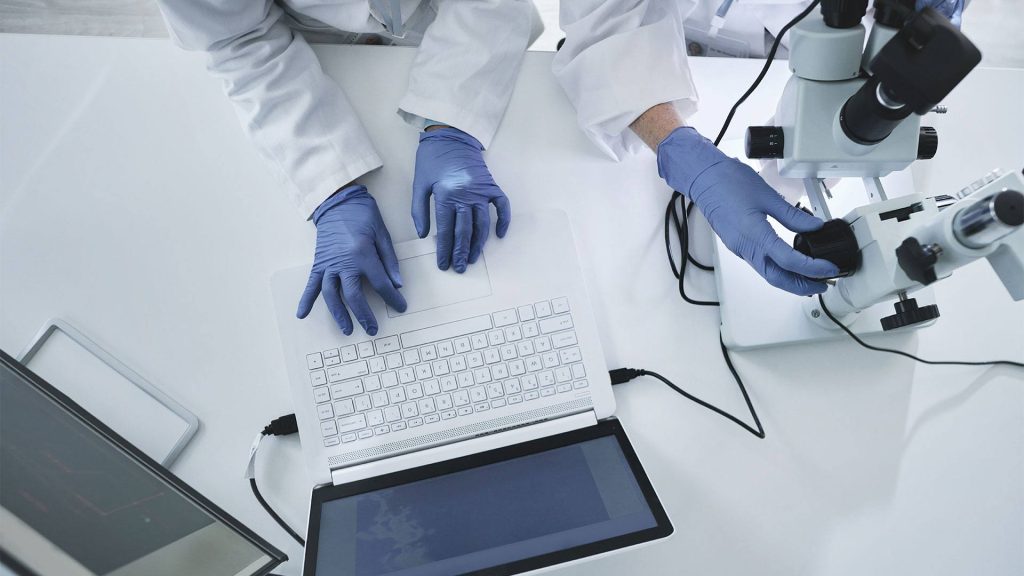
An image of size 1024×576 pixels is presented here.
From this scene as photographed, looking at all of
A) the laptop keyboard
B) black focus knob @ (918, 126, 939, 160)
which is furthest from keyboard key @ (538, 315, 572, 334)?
black focus knob @ (918, 126, 939, 160)

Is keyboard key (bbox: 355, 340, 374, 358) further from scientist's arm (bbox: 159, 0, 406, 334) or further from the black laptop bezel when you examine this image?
the black laptop bezel

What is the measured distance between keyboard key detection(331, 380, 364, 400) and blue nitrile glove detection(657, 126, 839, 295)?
521mm

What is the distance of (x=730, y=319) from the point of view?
0.84 m

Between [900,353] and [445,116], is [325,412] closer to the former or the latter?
A: [445,116]

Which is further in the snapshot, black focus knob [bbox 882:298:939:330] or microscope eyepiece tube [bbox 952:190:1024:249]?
black focus knob [bbox 882:298:939:330]

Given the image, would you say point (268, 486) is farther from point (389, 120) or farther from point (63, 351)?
point (389, 120)

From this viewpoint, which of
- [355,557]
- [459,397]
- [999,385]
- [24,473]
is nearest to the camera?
[24,473]

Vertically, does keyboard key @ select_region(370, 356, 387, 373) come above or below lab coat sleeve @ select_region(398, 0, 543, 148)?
below

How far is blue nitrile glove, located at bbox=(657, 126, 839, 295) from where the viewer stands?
74 cm

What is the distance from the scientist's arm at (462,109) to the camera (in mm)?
798

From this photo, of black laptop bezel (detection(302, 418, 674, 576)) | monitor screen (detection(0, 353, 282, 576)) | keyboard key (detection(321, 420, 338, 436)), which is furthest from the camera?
keyboard key (detection(321, 420, 338, 436))

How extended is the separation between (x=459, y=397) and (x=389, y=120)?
43 centimetres

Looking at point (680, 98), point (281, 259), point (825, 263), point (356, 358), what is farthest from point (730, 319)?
point (281, 259)

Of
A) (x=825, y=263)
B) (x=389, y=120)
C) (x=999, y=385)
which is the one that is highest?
(x=389, y=120)
